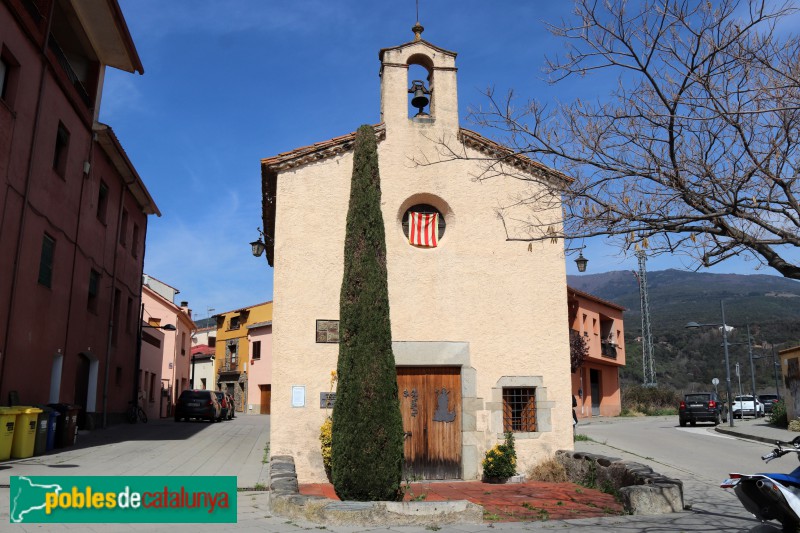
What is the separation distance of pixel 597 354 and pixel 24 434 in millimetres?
30501

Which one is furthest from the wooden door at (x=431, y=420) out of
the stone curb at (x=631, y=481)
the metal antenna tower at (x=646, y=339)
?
the metal antenna tower at (x=646, y=339)

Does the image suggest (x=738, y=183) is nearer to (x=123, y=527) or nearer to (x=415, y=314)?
(x=415, y=314)

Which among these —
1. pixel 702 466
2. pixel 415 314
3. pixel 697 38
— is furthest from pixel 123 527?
pixel 702 466

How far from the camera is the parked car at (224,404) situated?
87.9 ft

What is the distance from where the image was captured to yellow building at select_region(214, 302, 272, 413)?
4487 centimetres

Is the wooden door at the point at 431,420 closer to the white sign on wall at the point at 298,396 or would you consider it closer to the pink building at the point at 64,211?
the white sign on wall at the point at 298,396

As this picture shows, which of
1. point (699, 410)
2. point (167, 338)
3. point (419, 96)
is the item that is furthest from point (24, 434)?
point (699, 410)

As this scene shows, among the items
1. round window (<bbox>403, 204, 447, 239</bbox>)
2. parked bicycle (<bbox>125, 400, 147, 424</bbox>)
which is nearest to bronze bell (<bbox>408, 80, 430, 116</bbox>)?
round window (<bbox>403, 204, 447, 239</bbox>)

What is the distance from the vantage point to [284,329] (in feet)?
34.6

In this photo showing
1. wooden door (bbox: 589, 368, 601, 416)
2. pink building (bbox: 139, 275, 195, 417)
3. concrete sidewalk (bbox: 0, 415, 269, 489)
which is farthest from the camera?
wooden door (bbox: 589, 368, 601, 416)

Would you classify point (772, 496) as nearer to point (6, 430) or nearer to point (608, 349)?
point (6, 430)

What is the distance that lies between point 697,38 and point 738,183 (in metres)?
1.56

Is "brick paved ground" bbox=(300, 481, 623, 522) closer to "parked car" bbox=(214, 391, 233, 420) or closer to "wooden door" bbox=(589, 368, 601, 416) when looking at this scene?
"parked car" bbox=(214, 391, 233, 420)

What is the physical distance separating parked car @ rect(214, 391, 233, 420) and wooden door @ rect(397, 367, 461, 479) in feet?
57.3
